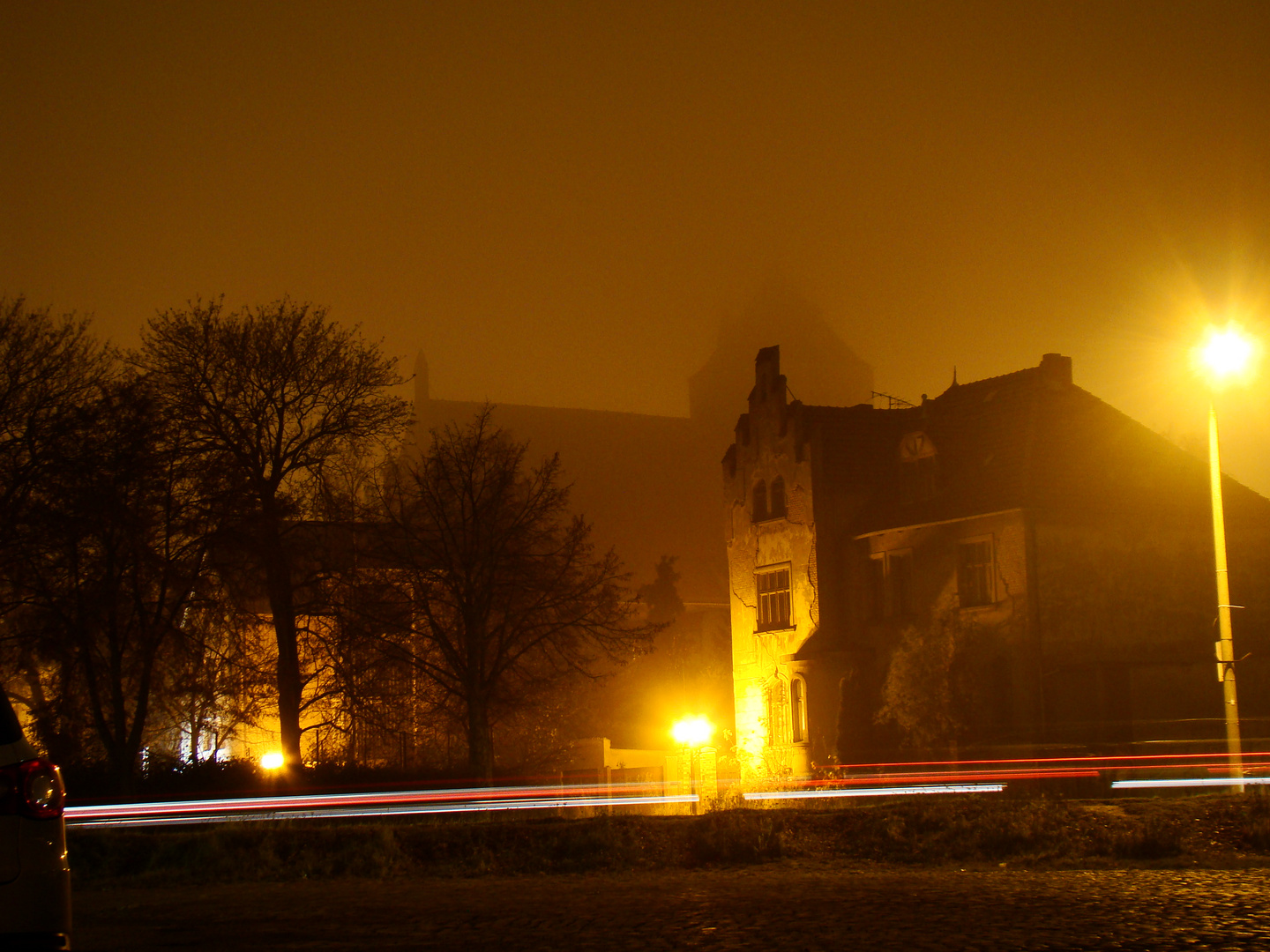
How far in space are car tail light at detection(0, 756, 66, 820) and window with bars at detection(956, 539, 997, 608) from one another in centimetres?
3951

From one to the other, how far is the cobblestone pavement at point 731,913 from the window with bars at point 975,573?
3002 cm

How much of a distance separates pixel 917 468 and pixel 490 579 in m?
17.5

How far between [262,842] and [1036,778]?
785 inches

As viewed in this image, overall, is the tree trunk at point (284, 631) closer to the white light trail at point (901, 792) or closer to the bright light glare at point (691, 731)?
the bright light glare at point (691, 731)

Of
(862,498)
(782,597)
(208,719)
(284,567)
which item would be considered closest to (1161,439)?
(862,498)

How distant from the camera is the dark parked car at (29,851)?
6277 millimetres

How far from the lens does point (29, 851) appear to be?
6.39m

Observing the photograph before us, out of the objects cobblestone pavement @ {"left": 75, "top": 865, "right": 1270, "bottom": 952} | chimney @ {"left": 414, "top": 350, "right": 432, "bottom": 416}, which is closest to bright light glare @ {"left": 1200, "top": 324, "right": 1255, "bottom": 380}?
cobblestone pavement @ {"left": 75, "top": 865, "right": 1270, "bottom": 952}

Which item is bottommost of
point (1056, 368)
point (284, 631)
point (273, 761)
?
point (273, 761)

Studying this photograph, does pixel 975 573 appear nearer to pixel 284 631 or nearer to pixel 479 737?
pixel 479 737

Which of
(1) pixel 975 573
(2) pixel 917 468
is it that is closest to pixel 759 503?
(2) pixel 917 468

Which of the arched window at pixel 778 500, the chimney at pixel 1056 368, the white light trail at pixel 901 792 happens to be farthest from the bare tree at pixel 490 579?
the chimney at pixel 1056 368

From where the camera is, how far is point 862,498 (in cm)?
5041

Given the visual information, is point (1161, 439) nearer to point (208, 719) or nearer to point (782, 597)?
point (782, 597)
